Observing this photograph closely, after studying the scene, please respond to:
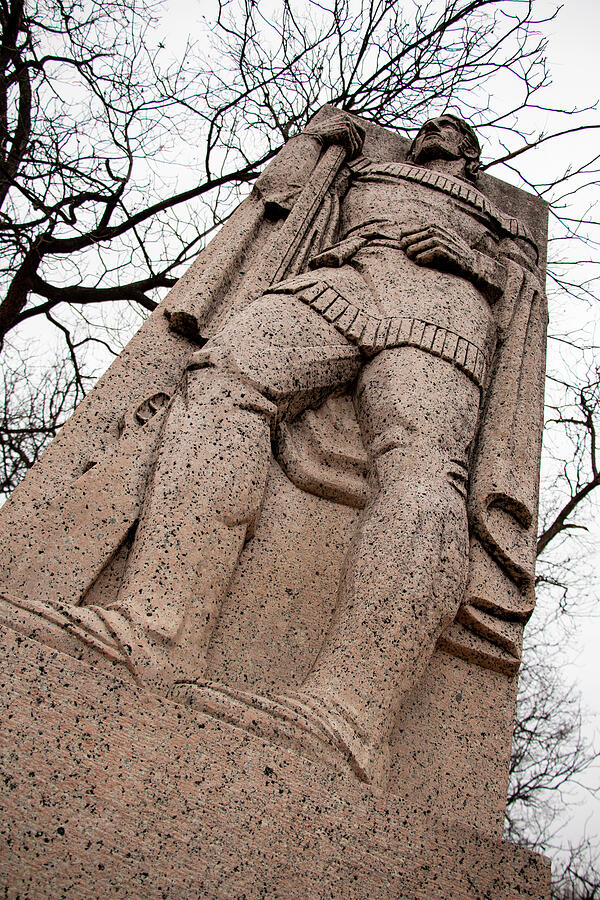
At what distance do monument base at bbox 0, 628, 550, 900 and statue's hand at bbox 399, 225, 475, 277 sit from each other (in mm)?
2268

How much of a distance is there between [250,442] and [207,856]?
1.21 meters

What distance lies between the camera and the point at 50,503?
228 cm

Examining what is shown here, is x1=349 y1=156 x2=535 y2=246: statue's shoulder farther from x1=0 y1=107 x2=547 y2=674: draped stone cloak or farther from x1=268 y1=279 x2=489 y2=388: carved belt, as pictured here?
x1=268 y1=279 x2=489 y2=388: carved belt

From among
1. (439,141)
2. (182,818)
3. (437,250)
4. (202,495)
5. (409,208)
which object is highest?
(439,141)

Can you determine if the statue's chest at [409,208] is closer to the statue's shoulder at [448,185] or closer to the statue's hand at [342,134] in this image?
the statue's shoulder at [448,185]

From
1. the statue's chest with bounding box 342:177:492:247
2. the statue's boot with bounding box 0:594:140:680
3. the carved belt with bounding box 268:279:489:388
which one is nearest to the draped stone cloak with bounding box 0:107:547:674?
the statue's chest with bounding box 342:177:492:247

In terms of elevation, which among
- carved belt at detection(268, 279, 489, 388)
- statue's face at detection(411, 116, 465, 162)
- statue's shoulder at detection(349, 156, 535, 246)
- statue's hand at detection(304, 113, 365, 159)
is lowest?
carved belt at detection(268, 279, 489, 388)

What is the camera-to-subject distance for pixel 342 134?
391 centimetres

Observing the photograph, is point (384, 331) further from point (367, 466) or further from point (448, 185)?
point (448, 185)

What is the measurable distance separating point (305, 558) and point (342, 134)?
252cm

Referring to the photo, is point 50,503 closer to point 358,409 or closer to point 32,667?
point 32,667

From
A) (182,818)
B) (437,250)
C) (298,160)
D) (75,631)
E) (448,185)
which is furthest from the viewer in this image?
(298,160)

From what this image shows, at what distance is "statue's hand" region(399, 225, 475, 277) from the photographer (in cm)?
318

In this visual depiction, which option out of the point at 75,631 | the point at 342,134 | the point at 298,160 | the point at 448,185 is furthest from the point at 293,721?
the point at 342,134
